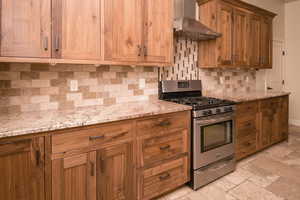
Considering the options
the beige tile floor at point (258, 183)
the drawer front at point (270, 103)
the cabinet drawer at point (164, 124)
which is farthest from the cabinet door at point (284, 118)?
the cabinet drawer at point (164, 124)

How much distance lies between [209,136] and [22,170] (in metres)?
1.85

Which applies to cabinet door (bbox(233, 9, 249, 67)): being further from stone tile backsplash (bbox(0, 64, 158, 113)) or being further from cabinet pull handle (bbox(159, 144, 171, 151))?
cabinet pull handle (bbox(159, 144, 171, 151))

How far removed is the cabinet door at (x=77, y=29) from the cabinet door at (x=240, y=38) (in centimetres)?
235

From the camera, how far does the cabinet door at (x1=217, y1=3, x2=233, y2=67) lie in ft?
9.35

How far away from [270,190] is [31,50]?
276 cm

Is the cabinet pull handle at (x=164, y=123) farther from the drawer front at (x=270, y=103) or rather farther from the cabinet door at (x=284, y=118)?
the cabinet door at (x=284, y=118)

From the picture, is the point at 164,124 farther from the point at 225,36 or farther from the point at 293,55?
the point at 293,55

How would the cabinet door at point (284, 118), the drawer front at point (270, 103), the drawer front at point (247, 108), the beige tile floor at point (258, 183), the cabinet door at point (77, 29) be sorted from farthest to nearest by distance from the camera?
the cabinet door at point (284, 118), the drawer front at point (270, 103), the drawer front at point (247, 108), the beige tile floor at point (258, 183), the cabinet door at point (77, 29)

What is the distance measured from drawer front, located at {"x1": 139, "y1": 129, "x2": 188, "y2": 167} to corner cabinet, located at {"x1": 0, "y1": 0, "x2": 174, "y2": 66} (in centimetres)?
82

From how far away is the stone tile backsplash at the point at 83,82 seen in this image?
166cm

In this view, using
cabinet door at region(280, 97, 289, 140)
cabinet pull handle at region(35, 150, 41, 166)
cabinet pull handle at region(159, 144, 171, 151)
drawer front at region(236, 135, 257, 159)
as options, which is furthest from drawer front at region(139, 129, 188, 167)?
cabinet door at region(280, 97, 289, 140)

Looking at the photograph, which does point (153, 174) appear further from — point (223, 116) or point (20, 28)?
point (20, 28)

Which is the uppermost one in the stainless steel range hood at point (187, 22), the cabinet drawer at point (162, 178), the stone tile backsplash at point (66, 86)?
the stainless steel range hood at point (187, 22)

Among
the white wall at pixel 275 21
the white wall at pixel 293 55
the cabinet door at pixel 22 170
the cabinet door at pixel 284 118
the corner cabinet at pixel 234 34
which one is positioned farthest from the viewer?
the white wall at pixel 293 55
